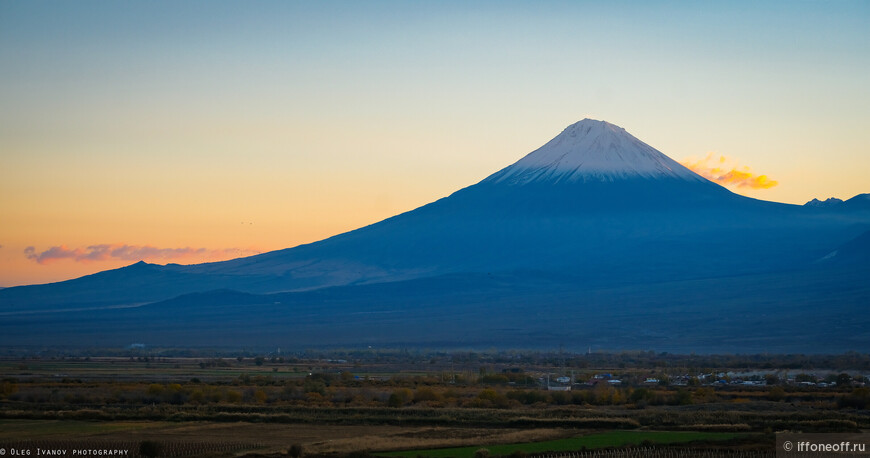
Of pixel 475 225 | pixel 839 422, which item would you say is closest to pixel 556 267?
pixel 475 225

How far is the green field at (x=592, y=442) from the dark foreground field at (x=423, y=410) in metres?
0.06

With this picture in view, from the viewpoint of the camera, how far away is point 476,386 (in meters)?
52.9

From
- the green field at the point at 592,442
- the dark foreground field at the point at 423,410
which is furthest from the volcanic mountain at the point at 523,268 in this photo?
A: the green field at the point at 592,442

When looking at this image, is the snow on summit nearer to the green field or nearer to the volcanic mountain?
the volcanic mountain

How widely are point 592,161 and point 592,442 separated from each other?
15883cm

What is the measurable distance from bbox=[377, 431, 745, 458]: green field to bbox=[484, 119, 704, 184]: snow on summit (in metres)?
150

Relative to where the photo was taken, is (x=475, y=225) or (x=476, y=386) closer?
(x=476, y=386)

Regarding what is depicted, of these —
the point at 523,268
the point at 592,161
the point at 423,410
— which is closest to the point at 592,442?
the point at 423,410

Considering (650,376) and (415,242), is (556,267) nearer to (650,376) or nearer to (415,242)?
(415,242)

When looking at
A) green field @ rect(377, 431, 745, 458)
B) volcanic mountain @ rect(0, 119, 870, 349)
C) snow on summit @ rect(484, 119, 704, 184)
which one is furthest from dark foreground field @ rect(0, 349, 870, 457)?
snow on summit @ rect(484, 119, 704, 184)

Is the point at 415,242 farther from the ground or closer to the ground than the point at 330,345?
farther from the ground

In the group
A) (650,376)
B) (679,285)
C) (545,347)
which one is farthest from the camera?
(679,285)

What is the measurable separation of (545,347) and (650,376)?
40.2 meters

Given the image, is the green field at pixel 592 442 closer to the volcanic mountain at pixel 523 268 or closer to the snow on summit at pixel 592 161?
the volcanic mountain at pixel 523 268
